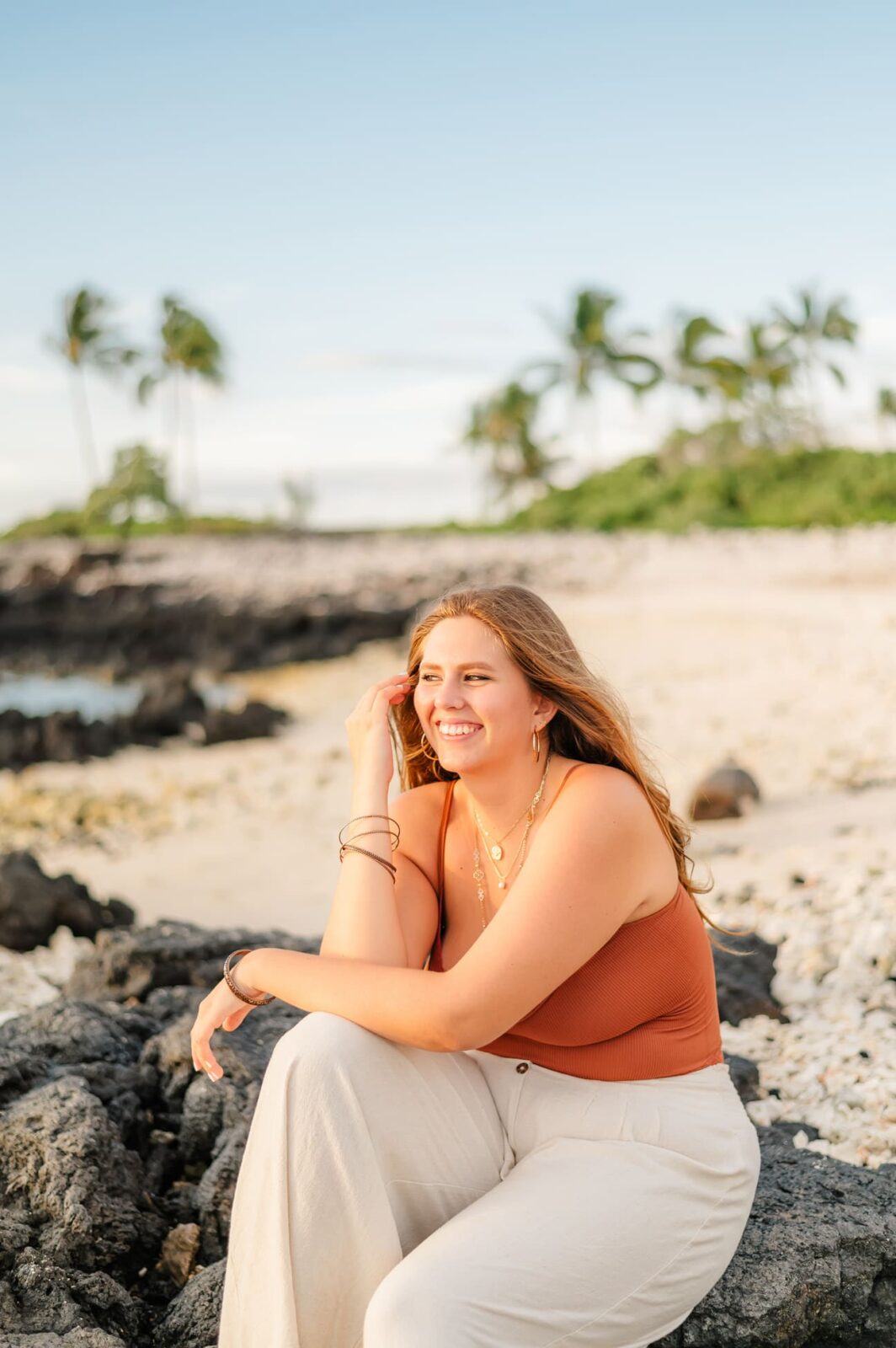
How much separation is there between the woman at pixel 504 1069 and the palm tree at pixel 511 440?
43.7 metres

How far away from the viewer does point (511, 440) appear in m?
46.2

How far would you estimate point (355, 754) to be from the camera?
3111 mm

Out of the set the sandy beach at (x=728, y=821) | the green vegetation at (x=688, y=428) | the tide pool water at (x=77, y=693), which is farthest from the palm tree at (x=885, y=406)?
the tide pool water at (x=77, y=693)

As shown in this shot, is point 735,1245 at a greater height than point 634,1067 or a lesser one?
lesser

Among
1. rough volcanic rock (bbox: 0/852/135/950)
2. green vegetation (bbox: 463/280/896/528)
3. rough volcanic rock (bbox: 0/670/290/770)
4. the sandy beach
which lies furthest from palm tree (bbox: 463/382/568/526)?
rough volcanic rock (bbox: 0/852/135/950)

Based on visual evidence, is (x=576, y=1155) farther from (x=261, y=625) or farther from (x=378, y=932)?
(x=261, y=625)

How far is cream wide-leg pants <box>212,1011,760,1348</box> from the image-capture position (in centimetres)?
224

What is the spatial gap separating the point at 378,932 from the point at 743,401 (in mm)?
41406

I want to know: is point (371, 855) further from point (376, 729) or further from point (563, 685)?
point (563, 685)

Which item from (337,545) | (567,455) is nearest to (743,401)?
(567,455)

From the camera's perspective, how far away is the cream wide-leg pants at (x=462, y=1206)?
7.34ft

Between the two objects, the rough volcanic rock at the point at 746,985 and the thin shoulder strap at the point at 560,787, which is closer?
the thin shoulder strap at the point at 560,787

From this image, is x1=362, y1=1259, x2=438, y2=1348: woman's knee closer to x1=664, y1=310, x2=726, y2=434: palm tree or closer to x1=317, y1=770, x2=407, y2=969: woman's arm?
x1=317, y1=770, x2=407, y2=969: woman's arm

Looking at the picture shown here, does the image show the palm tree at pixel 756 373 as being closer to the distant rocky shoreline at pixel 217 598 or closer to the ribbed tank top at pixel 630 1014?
the distant rocky shoreline at pixel 217 598
